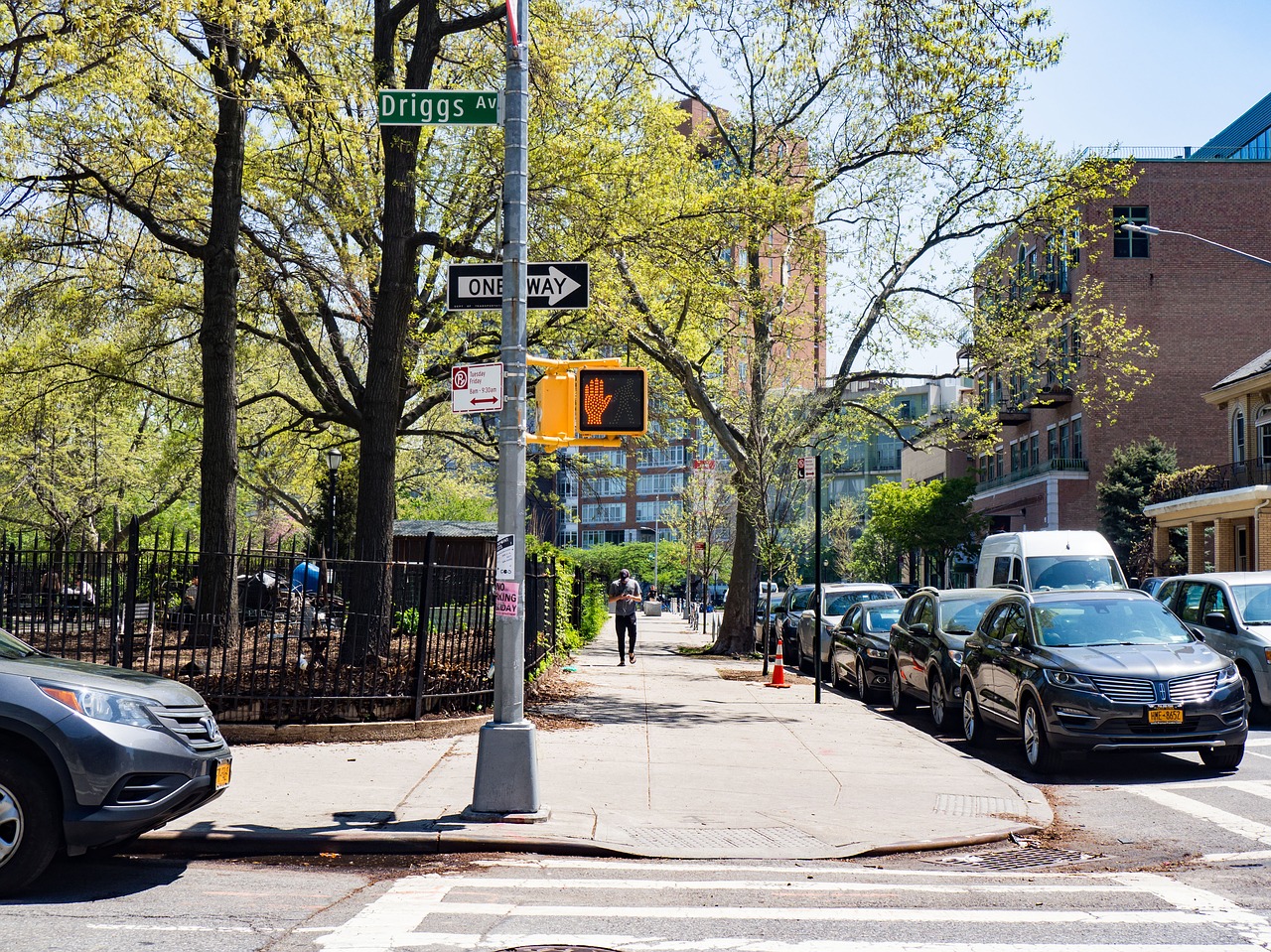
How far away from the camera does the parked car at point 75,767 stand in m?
6.44

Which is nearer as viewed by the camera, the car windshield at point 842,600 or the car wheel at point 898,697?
the car wheel at point 898,697

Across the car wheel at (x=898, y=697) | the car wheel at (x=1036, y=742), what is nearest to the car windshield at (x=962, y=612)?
the car wheel at (x=898, y=697)

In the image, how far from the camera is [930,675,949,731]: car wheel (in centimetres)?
1502

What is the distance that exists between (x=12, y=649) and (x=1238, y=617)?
1388cm

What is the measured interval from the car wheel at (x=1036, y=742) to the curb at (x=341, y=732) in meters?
5.23

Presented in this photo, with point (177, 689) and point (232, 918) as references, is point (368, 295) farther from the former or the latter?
point (232, 918)

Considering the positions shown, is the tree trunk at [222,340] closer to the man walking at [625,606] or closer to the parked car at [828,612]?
the man walking at [625,606]

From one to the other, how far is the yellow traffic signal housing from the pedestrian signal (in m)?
0.08

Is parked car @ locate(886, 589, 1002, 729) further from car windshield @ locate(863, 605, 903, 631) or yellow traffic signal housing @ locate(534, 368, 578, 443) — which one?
yellow traffic signal housing @ locate(534, 368, 578, 443)

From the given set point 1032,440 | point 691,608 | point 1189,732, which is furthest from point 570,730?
point 1032,440

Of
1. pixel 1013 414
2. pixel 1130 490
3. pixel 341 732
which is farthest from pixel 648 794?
pixel 1013 414

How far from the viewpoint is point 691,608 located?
59250mm

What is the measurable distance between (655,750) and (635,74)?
13.5 meters

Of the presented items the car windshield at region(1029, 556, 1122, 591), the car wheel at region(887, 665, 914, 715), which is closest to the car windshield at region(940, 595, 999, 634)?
the car wheel at region(887, 665, 914, 715)
